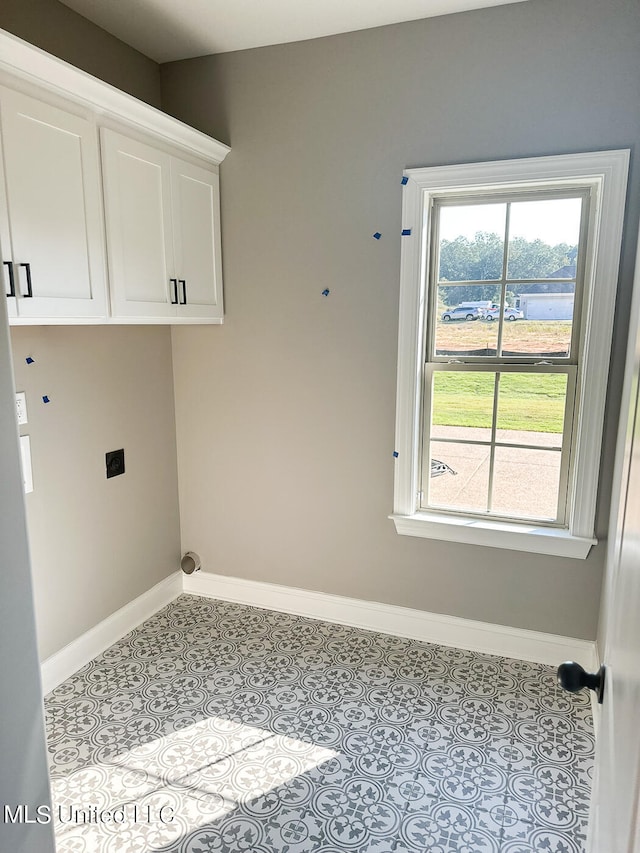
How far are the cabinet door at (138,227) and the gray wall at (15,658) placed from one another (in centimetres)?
155

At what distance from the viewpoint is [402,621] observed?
2803 millimetres

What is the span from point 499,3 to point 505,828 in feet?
9.52

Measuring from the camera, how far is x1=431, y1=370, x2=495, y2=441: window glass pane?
8.39 feet

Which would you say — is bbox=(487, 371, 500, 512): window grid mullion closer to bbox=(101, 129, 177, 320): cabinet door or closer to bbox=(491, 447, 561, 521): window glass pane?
bbox=(491, 447, 561, 521): window glass pane

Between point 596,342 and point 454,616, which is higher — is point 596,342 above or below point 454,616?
above

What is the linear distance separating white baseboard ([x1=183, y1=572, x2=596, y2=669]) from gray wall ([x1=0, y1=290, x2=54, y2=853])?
216 cm

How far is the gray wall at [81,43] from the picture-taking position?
2062 millimetres

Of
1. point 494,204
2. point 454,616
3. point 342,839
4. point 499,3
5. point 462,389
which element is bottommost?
point 342,839

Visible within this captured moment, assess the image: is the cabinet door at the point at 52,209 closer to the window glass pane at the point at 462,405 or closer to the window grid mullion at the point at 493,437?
the window glass pane at the point at 462,405

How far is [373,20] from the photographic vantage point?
2352mm

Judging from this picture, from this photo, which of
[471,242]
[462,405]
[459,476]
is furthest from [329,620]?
[471,242]

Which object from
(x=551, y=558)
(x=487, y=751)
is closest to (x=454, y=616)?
(x=551, y=558)

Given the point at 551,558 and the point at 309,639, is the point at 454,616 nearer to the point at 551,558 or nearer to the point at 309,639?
the point at 551,558

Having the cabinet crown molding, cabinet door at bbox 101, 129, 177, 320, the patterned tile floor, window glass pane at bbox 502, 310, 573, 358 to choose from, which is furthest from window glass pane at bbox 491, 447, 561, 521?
the cabinet crown molding
